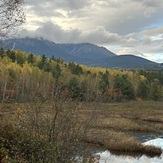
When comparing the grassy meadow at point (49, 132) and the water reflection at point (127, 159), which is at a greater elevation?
the grassy meadow at point (49, 132)

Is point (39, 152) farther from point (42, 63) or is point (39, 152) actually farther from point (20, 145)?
point (42, 63)

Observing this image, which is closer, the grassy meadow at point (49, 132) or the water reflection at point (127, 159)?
the grassy meadow at point (49, 132)

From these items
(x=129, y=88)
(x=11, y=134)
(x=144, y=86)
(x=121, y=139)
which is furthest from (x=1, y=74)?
(x=11, y=134)

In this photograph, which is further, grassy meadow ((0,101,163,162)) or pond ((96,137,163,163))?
pond ((96,137,163,163))

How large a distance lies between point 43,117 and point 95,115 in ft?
6.52

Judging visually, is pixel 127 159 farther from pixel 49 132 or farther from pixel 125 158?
pixel 49 132

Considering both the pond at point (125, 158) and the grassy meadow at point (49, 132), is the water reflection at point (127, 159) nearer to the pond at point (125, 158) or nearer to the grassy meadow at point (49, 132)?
the pond at point (125, 158)

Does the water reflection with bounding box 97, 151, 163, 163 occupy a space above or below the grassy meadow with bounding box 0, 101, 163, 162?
below

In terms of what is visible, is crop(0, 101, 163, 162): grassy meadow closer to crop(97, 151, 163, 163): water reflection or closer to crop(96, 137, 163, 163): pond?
crop(96, 137, 163, 163): pond

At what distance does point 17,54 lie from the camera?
→ 4744 inches

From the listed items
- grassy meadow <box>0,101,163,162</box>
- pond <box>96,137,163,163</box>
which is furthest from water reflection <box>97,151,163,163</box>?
grassy meadow <box>0,101,163,162</box>

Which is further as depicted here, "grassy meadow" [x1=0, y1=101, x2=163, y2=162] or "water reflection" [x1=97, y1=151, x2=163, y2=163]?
"water reflection" [x1=97, y1=151, x2=163, y2=163]

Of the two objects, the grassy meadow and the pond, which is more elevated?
the grassy meadow

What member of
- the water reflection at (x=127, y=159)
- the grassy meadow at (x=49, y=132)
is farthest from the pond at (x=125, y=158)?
the grassy meadow at (x=49, y=132)
